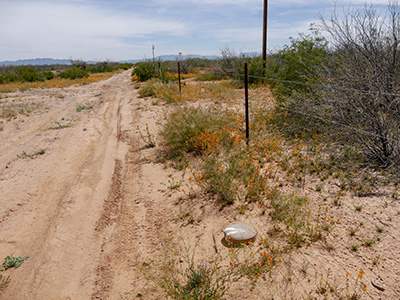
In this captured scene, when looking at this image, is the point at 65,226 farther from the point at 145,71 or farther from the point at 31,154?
the point at 145,71

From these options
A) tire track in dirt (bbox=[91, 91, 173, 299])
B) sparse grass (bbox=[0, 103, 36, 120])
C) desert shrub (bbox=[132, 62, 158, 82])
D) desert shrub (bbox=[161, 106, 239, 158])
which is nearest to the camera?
tire track in dirt (bbox=[91, 91, 173, 299])

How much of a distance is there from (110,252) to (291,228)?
2699 millimetres

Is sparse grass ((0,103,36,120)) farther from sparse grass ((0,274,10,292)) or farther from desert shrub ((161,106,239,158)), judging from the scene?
sparse grass ((0,274,10,292))

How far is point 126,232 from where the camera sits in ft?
15.2

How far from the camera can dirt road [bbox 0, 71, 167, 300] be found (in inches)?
146

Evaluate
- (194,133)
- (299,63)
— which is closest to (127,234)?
(194,133)

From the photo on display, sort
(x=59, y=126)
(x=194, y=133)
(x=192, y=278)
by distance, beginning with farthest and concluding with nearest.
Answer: (x=59, y=126), (x=194, y=133), (x=192, y=278)

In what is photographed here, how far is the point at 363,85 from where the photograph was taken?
5941 mm

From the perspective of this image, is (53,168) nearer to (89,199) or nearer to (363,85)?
(89,199)

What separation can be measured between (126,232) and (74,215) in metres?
1.22

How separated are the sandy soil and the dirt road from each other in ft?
0.06

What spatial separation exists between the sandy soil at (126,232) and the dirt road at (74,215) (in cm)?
2

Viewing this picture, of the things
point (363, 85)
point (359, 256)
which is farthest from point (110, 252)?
point (363, 85)

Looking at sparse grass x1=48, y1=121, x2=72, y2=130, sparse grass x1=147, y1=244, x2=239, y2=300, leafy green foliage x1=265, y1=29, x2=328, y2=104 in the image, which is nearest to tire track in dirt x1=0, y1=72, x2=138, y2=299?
sparse grass x1=147, y1=244, x2=239, y2=300
